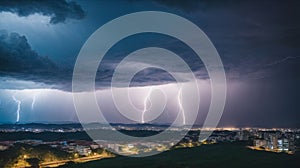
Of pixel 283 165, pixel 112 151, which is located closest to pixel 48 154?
pixel 112 151

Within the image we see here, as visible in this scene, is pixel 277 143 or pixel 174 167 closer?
pixel 174 167

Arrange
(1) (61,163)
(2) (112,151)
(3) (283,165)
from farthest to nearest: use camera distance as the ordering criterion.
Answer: (2) (112,151)
(1) (61,163)
(3) (283,165)

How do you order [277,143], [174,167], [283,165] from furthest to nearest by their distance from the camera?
1. [277,143]
2. [283,165]
3. [174,167]

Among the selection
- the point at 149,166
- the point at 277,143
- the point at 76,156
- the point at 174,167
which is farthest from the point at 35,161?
the point at 277,143

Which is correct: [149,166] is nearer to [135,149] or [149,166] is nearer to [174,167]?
[174,167]

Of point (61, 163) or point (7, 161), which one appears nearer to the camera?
point (7, 161)

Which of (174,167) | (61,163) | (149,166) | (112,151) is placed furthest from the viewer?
(112,151)

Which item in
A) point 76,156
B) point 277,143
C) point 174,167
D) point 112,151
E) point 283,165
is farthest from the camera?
point 277,143

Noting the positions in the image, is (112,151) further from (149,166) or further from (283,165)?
(283,165)
